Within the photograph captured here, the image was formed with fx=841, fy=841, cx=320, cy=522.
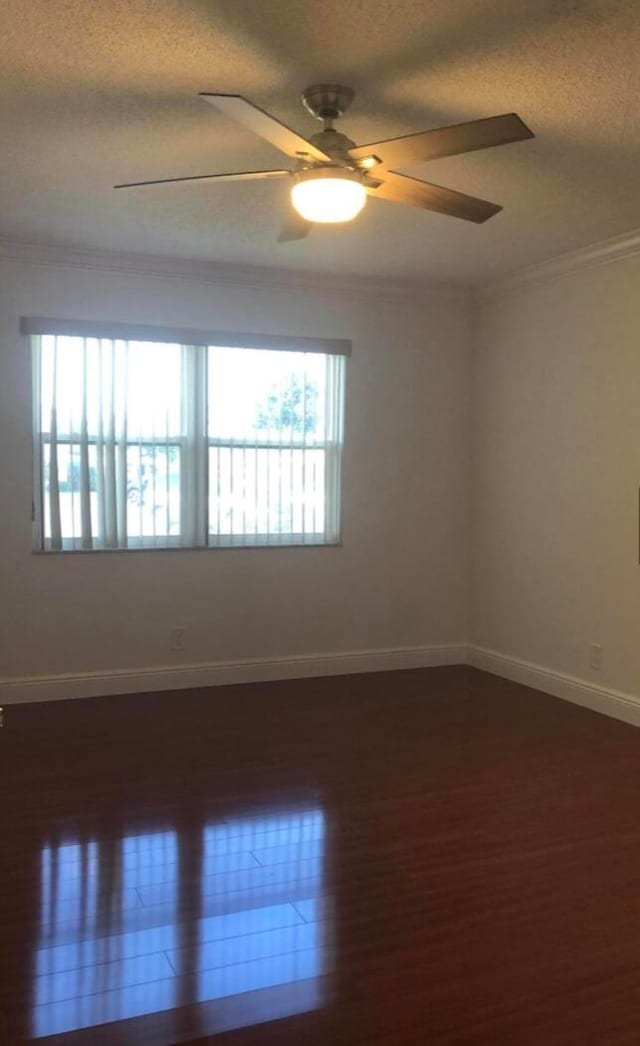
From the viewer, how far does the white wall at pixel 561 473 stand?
173 inches

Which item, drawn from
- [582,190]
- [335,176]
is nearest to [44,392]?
[335,176]

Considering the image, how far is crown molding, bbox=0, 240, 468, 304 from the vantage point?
4559mm

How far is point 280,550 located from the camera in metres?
5.20

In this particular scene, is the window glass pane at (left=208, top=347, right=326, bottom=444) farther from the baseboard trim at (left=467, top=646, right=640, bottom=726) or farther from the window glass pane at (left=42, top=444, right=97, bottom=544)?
the baseboard trim at (left=467, top=646, right=640, bottom=726)

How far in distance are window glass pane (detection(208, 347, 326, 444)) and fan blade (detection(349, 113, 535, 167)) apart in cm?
255

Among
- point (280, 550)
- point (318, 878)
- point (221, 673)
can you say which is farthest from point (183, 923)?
point (280, 550)

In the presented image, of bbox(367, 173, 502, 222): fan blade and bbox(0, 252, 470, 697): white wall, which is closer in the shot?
bbox(367, 173, 502, 222): fan blade

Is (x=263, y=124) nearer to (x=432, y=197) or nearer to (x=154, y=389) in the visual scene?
(x=432, y=197)

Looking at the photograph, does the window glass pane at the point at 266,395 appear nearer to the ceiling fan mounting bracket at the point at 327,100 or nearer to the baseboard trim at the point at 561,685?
the baseboard trim at the point at 561,685

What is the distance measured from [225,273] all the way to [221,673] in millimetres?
2378

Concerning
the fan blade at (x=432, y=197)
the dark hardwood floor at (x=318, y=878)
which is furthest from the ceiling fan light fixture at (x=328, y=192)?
the dark hardwood floor at (x=318, y=878)

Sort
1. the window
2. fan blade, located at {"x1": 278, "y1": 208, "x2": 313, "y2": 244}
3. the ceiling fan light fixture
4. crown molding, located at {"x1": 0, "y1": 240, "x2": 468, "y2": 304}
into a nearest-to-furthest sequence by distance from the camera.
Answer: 1. the ceiling fan light fixture
2. fan blade, located at {"x1": 278, "y1": 208, "x2": 313, "y2": 244}
3. crown molding, located at {"x1": 0, "y1": 240, "x2": 468, "y2": 304}
4. the window

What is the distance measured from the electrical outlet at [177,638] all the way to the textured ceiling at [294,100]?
221 centimetres

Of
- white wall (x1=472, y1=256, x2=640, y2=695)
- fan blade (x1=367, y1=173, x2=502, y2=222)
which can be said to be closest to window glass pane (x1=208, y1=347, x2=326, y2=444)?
white wall (x1=472, y1=256, x2=640, y2=695)
